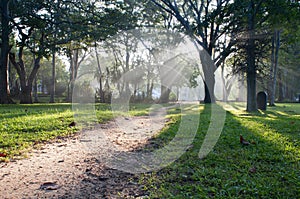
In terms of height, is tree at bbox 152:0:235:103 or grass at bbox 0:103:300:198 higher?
tree at bbox 152:0:235:103

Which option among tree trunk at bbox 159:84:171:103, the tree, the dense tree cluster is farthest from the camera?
tree trunk at bbox 159:84:171:103

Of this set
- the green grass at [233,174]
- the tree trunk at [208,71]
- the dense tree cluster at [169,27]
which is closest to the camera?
the green grass at [233,174]

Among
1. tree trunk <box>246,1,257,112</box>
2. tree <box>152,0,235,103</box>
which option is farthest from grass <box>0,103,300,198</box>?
tree <box>152,0,235,103</box>

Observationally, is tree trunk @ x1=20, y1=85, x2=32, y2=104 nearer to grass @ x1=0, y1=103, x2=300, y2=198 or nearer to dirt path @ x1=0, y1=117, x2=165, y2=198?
grass @ x1=0, y1=103, x2=300, y2=198

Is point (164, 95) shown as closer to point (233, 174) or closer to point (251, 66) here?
point (251, 66)

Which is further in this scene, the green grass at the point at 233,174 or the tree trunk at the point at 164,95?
the tree trunk at the point at 164,95

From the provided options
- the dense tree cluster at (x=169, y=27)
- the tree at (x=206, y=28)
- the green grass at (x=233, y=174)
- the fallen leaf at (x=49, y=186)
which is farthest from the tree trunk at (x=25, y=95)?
the fallen leaf at (x=49, y=186)

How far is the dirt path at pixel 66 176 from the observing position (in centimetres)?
221

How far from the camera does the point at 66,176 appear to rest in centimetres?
263

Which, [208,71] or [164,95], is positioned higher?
[208,71]

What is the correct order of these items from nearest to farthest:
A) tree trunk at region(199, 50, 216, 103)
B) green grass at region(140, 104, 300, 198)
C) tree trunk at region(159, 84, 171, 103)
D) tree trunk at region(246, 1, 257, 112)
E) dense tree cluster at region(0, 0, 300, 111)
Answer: green grass at region(140, 104, 300, 198)
tree trunk at region(246, 1, 257, 112)
dense tree cluster at region(0, 0, 300, 111)
tree trunk at region(199, 50, 216, 103)
tree trunk at region(159, 84, 171, 103)

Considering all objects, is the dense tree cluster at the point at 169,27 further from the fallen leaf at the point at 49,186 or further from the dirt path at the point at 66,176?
the fallen leaf at the point at 49,186

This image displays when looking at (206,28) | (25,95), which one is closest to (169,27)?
(206,28)

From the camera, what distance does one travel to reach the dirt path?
7.26 ft
